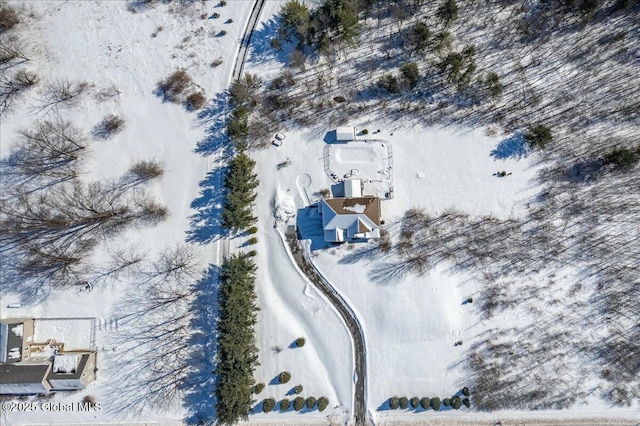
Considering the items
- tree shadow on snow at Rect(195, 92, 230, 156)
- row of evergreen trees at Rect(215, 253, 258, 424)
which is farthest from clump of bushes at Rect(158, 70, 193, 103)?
row of evergreen trees at Rect(215, 253, 258, 424)

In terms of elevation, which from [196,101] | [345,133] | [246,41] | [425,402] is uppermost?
[246,41]

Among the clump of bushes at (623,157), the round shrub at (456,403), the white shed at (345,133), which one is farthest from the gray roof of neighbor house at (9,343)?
the clump of bushes at (623,157)

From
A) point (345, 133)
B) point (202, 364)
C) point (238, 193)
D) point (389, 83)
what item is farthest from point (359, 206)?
point (202, 364)

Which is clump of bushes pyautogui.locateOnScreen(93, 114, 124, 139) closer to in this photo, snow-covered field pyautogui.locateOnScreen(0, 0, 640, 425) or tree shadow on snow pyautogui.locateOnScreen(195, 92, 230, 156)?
snow-covered field pyautogui.locateOnScreen(0, 0, 640, 425)

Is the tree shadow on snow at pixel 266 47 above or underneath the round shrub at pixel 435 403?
above

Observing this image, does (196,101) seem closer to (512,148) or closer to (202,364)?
(202,364)

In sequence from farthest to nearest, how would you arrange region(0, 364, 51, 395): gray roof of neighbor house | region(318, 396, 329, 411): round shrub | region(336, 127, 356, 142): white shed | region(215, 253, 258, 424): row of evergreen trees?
region(336, 127, 356, 142): white shed
region(318, 396, 329, 411): round shrub
region(0, 364, 51, 395): gray roof of neighbor house
region(215, 253, 258, 424): row of evergreen trees

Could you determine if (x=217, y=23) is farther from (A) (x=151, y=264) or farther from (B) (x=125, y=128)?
(A) (x=151, y=264)

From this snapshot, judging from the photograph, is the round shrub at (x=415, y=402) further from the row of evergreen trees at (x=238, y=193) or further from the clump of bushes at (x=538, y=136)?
the clump of bushes at (x=538, y=136)
